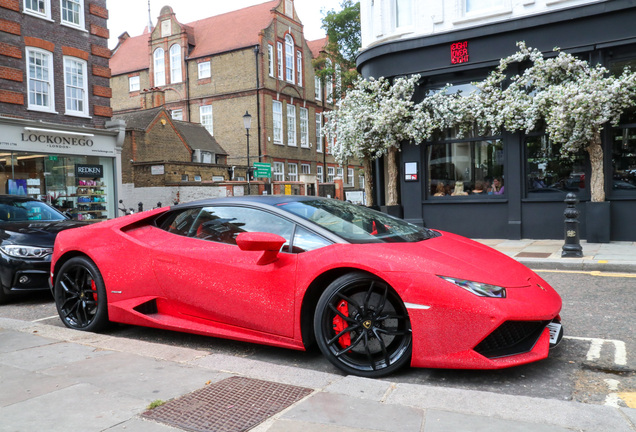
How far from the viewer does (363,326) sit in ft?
11.2

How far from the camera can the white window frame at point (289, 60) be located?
4359cm

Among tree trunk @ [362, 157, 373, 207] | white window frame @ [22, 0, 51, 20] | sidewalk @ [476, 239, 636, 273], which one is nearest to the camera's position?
sidewalk @ [476, 239, 636, 273]

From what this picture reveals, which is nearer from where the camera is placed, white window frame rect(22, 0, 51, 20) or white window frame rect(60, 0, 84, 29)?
white window frame rect(22, 0, 51, 20)

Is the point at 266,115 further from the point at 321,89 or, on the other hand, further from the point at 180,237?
the point at 180,237

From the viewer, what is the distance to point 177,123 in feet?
124

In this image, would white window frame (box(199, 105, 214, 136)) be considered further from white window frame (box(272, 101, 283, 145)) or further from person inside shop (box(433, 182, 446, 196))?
person inside shop (box(433, 182, 446, 196))

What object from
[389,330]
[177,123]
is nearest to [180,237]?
[389,330]

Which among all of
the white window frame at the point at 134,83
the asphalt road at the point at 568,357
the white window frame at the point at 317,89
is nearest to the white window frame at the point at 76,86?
the asphalt road at the point at 568,357

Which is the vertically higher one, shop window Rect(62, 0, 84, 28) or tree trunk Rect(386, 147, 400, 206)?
shop window Rect(62, 0, 84, 28)

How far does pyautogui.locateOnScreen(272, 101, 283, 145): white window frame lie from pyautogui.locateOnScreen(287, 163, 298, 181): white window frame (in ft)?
8.44

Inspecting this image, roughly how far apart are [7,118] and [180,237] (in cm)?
1562

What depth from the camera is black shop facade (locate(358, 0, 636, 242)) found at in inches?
430

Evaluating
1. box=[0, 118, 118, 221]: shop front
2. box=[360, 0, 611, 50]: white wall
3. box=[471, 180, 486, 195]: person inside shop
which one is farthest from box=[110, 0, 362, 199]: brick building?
box=[471, 180, 486, 195]: person inside shop

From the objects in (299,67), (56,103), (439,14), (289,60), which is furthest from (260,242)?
(299,67)
